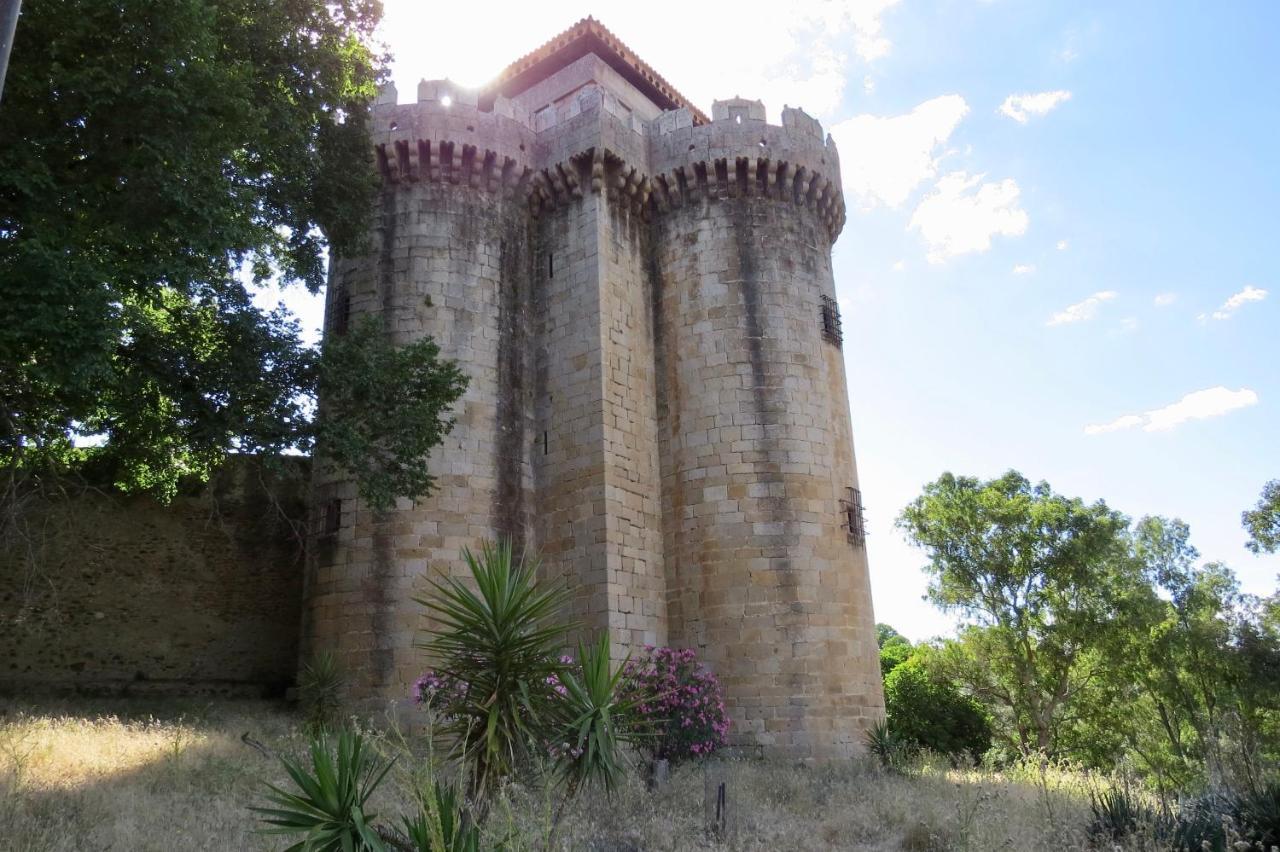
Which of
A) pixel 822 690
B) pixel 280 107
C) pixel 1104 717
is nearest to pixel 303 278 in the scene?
pixel 280 107

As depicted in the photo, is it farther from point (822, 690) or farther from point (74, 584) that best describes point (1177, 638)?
point (74, 584)

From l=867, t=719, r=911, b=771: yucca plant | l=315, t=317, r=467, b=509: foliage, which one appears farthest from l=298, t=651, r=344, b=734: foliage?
l=867, t=719, r=911, b=771: yucca plant

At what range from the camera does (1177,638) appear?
Answer: 2547 centimetres

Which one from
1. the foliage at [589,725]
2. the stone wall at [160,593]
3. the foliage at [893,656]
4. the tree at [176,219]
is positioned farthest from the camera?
the foliage at [893,656]

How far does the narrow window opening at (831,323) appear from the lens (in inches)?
709

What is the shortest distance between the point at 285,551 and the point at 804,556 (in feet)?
32.8

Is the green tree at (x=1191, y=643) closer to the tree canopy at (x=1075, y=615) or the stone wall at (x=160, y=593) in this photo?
the tree canopy at (x=1075, y=615)

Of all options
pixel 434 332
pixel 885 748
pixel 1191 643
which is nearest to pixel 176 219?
pixel 434 332

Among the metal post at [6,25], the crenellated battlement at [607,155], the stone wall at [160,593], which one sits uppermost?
the crenellated battlement at [607,155]

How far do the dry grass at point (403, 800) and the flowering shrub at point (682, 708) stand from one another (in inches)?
23.8

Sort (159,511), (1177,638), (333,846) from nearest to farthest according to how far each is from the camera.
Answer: (333,846) < (159,511) < (1177,638)

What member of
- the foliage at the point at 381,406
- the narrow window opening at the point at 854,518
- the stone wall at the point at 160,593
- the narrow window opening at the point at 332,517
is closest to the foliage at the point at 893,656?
the narrow window opening at the point at 854,518

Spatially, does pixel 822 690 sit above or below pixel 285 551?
below

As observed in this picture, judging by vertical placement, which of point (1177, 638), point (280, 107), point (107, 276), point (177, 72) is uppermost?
point (280, 107)
